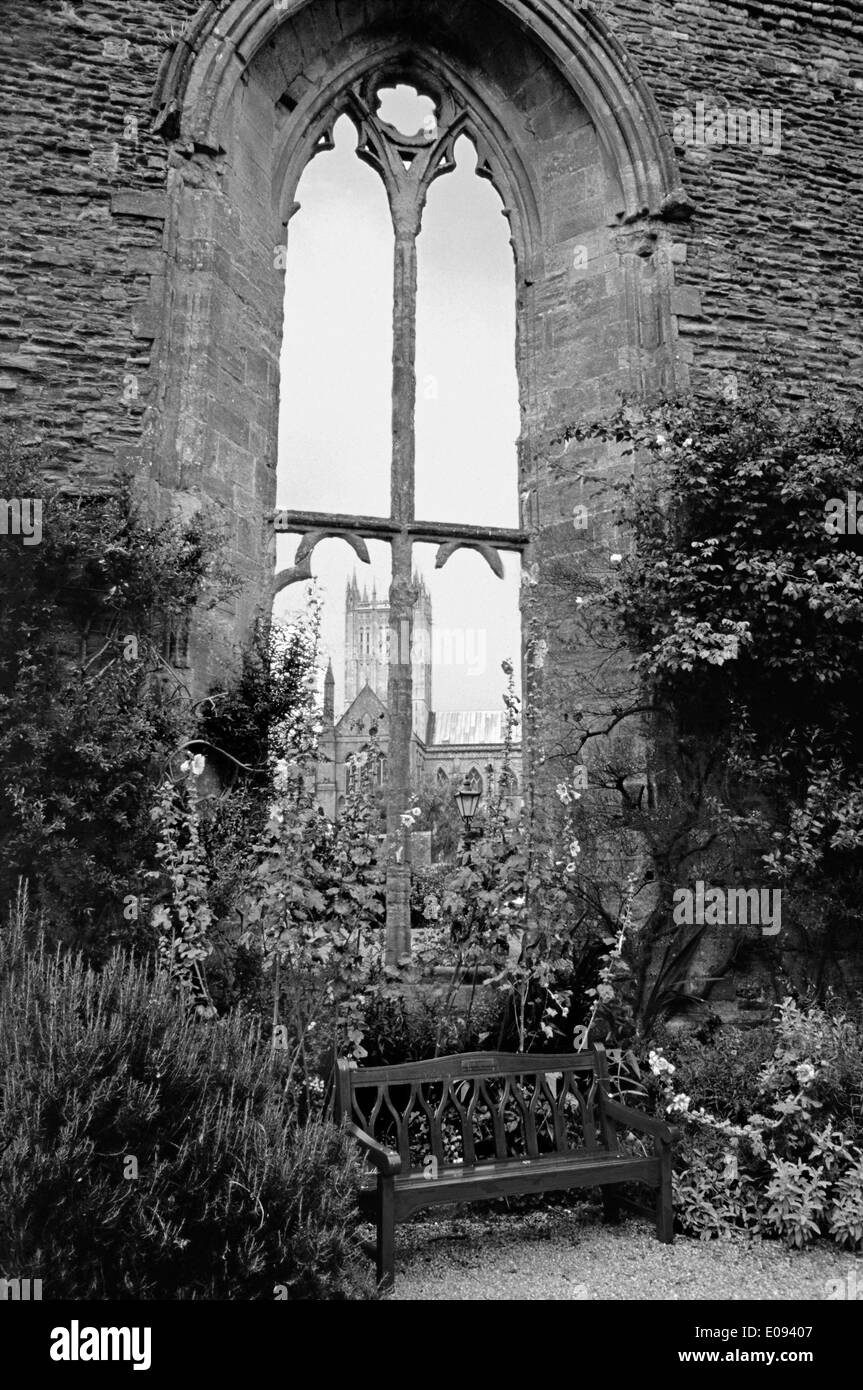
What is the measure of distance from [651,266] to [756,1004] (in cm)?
433

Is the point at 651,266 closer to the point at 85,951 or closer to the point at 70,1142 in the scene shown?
the point at 85,951

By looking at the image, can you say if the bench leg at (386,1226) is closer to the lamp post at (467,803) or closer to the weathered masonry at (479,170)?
the lamp post at (467,803)

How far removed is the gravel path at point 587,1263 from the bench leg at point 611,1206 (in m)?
0.04

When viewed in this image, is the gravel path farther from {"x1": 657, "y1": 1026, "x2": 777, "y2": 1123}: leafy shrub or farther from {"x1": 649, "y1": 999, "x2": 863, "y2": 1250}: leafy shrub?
{"x1": 657, "y1": 1026, "x2": 777, "y2": 1123}: leafy shrub

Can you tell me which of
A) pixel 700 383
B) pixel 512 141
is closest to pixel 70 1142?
pixel 700 383

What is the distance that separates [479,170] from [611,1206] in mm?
6038

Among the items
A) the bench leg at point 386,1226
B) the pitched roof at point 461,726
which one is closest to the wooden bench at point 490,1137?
the bench leg at point 386,1226

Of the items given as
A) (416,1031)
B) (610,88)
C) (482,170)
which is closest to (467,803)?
(416,1031)

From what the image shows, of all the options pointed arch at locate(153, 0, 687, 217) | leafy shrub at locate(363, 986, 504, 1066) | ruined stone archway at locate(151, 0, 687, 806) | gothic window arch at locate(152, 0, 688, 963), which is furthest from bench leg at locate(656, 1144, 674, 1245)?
pointed arch at locate(153, 0, 687, 217)

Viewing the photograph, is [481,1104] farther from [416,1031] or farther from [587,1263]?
[587,1263]

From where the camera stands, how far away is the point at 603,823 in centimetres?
554

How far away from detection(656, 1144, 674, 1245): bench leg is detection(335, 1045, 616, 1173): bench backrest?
0.26 metres

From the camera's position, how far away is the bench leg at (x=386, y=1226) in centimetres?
303

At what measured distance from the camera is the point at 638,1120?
375 cm
